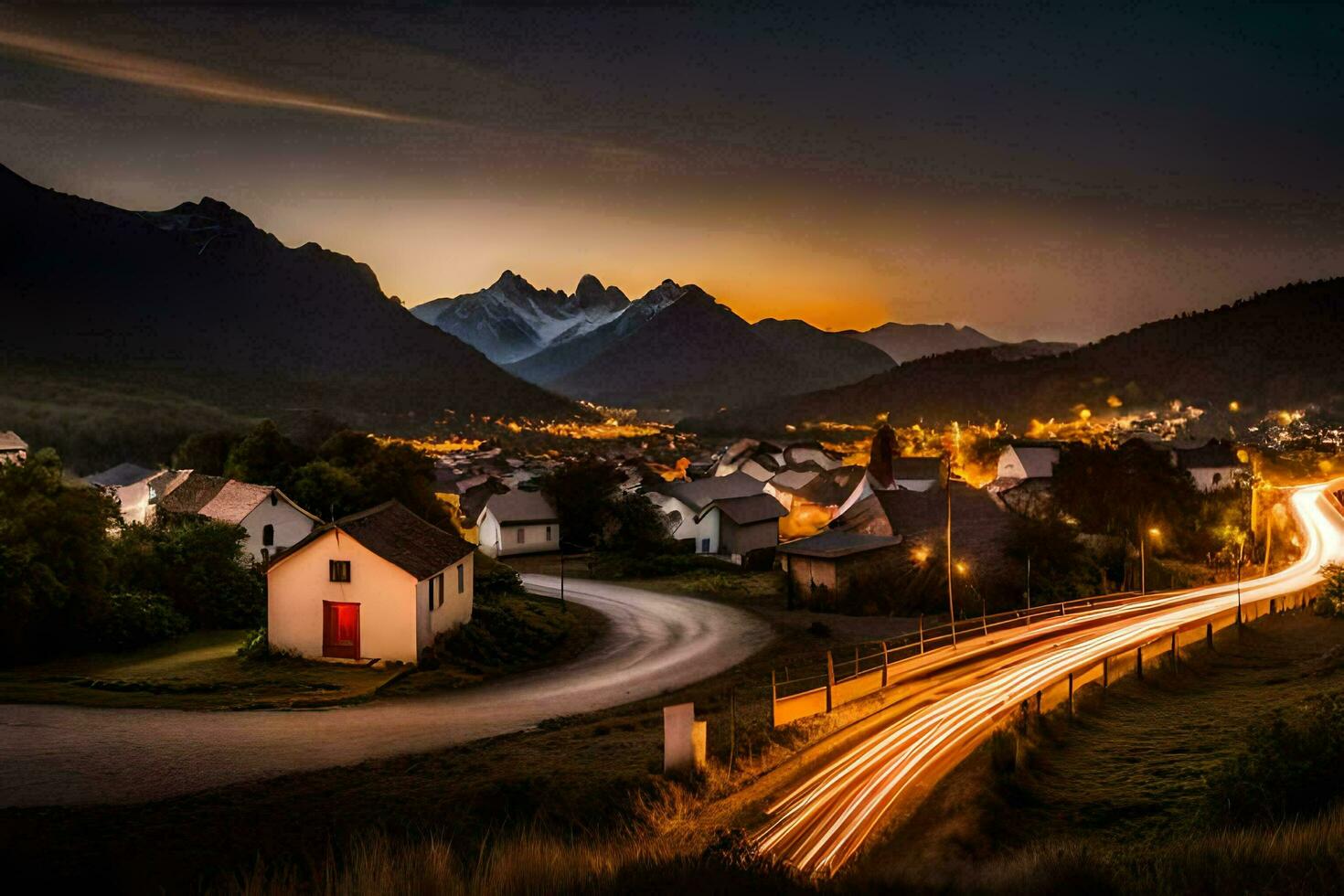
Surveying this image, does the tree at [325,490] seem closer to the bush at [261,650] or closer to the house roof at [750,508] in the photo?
the bush at [261,650]

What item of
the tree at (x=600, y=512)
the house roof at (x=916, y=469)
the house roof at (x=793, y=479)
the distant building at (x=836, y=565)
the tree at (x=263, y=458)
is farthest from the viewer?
the house roof at (x=916, y=469)

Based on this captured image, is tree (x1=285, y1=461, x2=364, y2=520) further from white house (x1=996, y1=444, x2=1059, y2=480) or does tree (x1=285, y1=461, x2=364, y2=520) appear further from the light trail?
white house (x1=996, y1=444, x2=1059, y2=480)

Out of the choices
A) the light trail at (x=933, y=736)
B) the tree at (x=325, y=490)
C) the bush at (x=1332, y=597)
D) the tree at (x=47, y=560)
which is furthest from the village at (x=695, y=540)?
the bush at (x=1332, y=597)

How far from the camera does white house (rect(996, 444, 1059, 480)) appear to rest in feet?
286

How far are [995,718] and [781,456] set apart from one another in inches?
3521

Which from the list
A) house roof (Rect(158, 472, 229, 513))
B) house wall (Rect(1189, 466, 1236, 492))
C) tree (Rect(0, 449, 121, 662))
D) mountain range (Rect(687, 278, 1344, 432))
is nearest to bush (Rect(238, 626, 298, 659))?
tree (Rect(0, 449, 121, 662))

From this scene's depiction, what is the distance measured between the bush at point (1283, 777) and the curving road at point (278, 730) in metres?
14.8

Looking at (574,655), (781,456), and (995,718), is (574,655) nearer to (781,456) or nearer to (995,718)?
(995,718)

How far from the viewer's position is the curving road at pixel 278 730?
17.2 meters

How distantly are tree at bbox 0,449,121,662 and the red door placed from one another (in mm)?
8655

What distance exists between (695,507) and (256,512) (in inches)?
1170

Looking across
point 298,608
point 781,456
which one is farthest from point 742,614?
point 781,456

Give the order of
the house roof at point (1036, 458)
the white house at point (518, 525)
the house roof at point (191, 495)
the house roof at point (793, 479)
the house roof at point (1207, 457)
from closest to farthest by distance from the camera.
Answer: the house roof at point (191, 495) → the white house at point (518, 525) → the house roof at point (793, 479) → the house roof at point (1207, 457) → the house roof at point (1036, 458)

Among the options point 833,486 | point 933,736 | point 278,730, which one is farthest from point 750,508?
point 278,730
